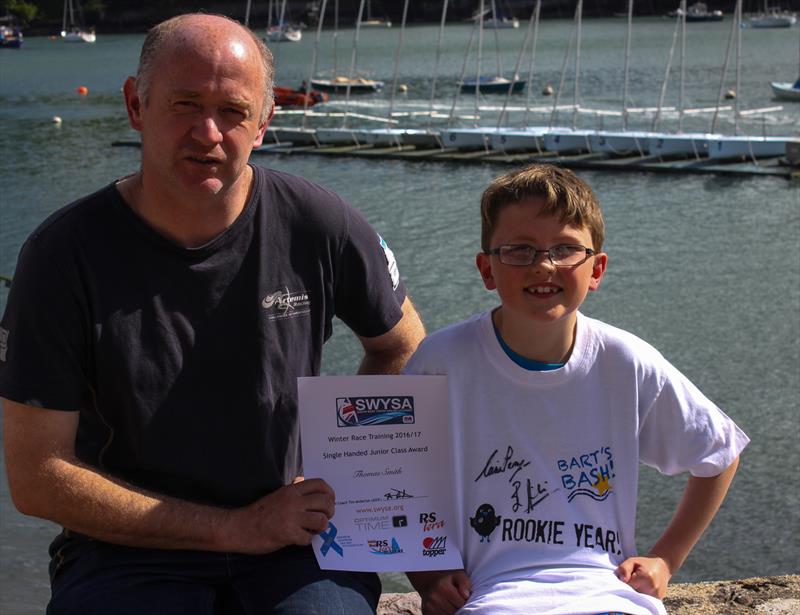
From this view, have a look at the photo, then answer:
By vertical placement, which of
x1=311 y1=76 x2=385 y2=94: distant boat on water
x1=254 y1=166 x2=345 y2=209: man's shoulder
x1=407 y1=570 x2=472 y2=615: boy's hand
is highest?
x1=254 y1=166 x2=345 y2=209: man's shoulder

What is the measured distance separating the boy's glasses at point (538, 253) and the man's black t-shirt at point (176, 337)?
48cm

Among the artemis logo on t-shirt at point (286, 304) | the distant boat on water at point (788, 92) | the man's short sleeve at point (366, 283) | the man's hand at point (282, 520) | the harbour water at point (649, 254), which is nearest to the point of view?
the man's hand at point (282, 520)

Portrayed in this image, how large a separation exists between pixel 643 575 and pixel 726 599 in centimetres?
111

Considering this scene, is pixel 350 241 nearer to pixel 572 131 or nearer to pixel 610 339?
pixel 610 339

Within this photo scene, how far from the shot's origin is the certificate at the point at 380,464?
2.87 m

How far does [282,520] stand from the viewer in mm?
2865

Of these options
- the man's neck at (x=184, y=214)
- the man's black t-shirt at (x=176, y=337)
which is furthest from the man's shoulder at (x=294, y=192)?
the man's neck at (x=184, y=214)

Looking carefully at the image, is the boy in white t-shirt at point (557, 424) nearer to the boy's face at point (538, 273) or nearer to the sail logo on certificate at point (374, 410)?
the boy's face at point (538, 273)

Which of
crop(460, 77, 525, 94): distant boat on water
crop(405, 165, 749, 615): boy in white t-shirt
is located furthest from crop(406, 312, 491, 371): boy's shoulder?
crop(460, 77, 525, 94): distant boat on water

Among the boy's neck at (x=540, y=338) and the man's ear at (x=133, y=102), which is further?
the man's ear at (x=133, y=102)

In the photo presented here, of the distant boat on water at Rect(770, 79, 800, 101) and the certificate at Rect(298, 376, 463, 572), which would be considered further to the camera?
the distant boat on water at Rect(770, 79, 800, 101)

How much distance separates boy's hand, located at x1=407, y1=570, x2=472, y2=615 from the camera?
108 inches

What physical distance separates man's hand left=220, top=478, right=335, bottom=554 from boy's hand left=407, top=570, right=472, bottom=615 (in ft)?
0.94

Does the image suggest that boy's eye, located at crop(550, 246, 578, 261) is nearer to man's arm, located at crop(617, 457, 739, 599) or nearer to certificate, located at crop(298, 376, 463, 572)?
certificate, located at crop(298, 376, 463, 572)
